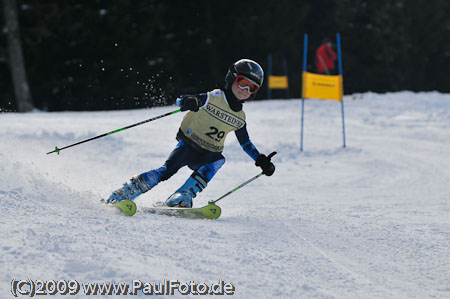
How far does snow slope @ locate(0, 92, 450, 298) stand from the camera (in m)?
2.98

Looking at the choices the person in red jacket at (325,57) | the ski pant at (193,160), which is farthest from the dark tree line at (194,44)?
the ski pant at (193,160)

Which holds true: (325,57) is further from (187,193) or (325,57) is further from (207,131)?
(187,193)

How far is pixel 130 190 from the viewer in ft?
15.5

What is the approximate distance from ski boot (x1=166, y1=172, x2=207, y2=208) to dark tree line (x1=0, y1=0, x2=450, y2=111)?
1537cm

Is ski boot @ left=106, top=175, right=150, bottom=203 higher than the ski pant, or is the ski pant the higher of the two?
the ski pant

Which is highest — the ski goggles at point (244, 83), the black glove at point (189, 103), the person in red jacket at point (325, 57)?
the person in red jacket at point (325, 57)

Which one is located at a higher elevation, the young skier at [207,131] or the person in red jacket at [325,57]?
the person in red jacket at [325,57]

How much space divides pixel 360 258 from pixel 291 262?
1.91ft

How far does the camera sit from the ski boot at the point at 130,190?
15.2 feet

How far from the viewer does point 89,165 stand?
8336 millimetres

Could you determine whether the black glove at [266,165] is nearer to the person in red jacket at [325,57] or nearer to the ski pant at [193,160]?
the ski pant at [193,160]

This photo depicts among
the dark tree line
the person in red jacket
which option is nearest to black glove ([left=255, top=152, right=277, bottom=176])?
the person in red jacket

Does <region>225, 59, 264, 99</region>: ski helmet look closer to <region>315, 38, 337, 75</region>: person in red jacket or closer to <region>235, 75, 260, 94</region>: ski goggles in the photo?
<region>235, 75, 260, 94</region>: ski goggles

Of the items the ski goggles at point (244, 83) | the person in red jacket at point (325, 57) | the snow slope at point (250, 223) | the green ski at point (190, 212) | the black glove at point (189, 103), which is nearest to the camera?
the snow slope at point (250, 223)
